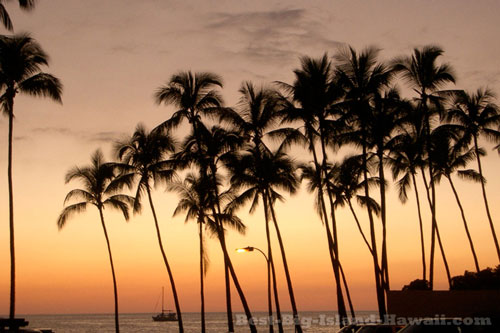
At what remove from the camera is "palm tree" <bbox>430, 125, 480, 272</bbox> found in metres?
41.2

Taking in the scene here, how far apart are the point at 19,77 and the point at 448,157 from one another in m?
30.9

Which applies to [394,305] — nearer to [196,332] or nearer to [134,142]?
[134,142]

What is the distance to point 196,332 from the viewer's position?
483ft

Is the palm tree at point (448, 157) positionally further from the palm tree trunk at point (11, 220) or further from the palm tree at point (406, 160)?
the palm tree trunk at point (11, 220)

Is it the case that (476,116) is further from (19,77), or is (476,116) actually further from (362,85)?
(19,77)

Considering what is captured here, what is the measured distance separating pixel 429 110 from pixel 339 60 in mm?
6996

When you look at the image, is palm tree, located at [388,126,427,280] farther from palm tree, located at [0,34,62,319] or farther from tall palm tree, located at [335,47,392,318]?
palm tree, located at [0,34,62,319]

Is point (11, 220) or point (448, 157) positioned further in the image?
point (448, 157)

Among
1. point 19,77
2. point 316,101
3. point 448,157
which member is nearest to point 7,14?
point 19,77

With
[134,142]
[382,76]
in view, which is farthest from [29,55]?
[382,76]

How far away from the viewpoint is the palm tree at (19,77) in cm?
2877

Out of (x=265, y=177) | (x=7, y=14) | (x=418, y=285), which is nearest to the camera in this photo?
(x=7, y=14)

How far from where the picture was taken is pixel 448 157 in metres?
44.9

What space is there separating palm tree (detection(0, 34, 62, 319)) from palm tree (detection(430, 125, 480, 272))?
82.5ft
